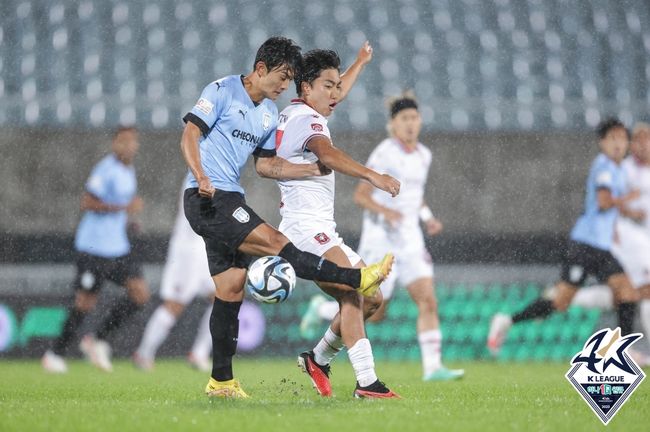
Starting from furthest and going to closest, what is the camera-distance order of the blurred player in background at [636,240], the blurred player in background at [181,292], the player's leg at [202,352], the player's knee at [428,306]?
the blurred player in background at [636,240], the blurred player in background at [181,292], the player's leg at [202,352], the player's knee at [428,306]

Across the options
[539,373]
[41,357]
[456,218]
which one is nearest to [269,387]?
[539,373]

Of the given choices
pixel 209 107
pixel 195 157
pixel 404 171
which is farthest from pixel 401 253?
pixel 195 157

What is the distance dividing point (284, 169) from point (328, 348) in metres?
1.18

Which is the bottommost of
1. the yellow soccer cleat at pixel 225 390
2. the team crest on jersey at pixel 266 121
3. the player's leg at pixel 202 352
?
the player's leg at pixel 202 352

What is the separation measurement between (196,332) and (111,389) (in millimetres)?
4068

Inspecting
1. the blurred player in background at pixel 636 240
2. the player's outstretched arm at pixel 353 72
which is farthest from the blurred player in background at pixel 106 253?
the blurred player in background at pixel 636 240

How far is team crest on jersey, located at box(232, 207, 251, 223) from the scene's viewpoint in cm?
626

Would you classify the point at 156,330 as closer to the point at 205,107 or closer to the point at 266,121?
the point at 266,121

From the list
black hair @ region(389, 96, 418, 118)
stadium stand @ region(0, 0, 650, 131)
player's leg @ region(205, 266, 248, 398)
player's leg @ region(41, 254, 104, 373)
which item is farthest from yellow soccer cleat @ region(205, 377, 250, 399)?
stadium stand @ region(0, 0, 650, 131)

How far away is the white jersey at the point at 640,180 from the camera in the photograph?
11.5 metres

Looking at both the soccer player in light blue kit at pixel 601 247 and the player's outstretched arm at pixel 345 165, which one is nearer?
the player's outstretched arm at pixel 345 165

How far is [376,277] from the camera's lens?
19.7ft

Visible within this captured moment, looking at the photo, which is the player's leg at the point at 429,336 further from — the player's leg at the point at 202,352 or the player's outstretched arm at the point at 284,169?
the player's outstretched arm at the point at 284,169

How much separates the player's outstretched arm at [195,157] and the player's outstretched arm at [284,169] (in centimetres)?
48
